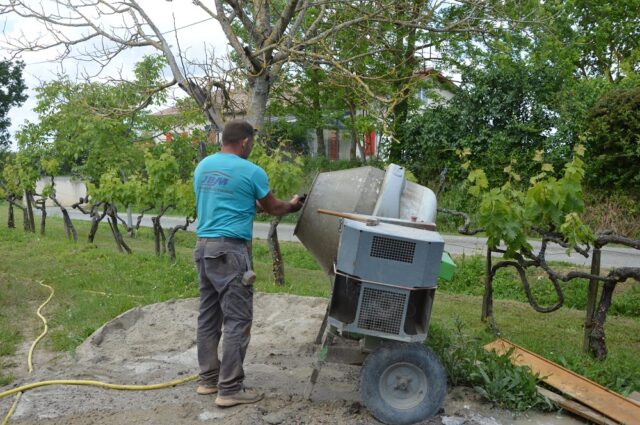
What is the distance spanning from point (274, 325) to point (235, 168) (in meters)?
2.75

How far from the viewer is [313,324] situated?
21.6 feet

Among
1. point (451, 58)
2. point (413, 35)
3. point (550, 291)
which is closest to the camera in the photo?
point (550, 291)

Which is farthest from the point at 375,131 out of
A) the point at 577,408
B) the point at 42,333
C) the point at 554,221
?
the point at 577,408

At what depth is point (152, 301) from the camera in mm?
7953

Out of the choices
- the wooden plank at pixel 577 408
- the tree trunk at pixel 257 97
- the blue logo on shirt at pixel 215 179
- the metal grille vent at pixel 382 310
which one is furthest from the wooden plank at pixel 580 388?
the tree trunk at pixel 257 97

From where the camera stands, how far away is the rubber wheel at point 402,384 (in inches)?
161

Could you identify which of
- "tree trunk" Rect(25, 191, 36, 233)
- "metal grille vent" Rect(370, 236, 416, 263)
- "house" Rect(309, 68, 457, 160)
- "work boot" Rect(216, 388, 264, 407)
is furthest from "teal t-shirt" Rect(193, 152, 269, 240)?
"tree trunk" Rect(25, 191, 36, 233)

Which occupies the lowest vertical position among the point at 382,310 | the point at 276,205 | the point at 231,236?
the point at 382,310

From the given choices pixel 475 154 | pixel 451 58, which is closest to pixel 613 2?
pixel 451 58

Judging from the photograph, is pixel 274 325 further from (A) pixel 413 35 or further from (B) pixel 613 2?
(B) pixel 613 2

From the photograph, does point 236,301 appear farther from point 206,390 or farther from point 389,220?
point 389,220

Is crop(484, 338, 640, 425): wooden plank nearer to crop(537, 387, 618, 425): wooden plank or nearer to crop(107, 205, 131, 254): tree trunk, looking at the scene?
crop(537, 387, 618, 425): wooden plank

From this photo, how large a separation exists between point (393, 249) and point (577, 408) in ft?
5.81

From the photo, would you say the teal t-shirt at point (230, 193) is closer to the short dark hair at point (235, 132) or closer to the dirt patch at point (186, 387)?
the short dark hair at point (235, 132)
